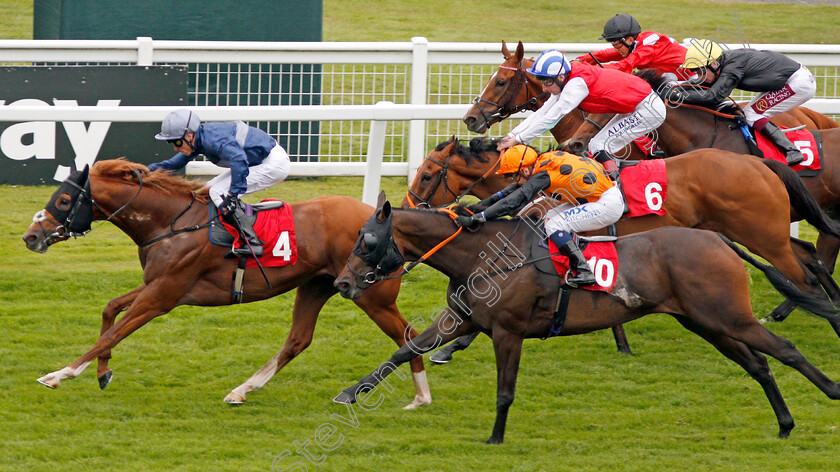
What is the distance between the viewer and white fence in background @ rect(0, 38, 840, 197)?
9844mm

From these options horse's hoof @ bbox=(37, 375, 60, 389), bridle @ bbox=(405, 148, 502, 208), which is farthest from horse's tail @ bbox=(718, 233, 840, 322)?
horse's hoof @ bbox=(37, 375, 60, 389)

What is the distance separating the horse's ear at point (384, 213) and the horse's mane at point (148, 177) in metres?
1.41

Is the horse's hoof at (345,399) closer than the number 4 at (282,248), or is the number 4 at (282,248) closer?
the horse's hoof at (345,399)

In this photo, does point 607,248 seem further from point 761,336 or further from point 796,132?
point 796,132

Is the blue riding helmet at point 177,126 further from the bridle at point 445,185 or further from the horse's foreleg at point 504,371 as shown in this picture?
the horse's foreleg at point 504,371

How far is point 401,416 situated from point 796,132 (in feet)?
11.4

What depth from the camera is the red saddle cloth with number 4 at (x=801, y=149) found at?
7.34 metres

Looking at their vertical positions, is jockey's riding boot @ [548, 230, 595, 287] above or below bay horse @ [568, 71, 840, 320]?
below

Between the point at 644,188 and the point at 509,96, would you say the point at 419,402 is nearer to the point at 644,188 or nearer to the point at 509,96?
the point at 644,188

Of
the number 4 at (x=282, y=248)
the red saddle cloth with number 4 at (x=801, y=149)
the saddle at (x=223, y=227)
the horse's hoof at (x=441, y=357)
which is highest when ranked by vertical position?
the red saddle cloth with number 4 at (x=801, y=149)

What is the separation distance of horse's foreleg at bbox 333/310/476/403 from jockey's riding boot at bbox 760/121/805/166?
277 cm

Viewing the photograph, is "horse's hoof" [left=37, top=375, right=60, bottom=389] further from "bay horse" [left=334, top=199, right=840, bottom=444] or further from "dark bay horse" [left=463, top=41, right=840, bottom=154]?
"dark bay horse" [left=463, top=41, right=840, bottom=154]

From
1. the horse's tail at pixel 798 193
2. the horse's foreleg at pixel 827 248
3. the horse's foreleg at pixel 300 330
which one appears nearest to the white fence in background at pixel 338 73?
the horse's foreleg at pixel 827 248

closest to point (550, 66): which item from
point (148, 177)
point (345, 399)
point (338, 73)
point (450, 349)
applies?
point (450, 349)
